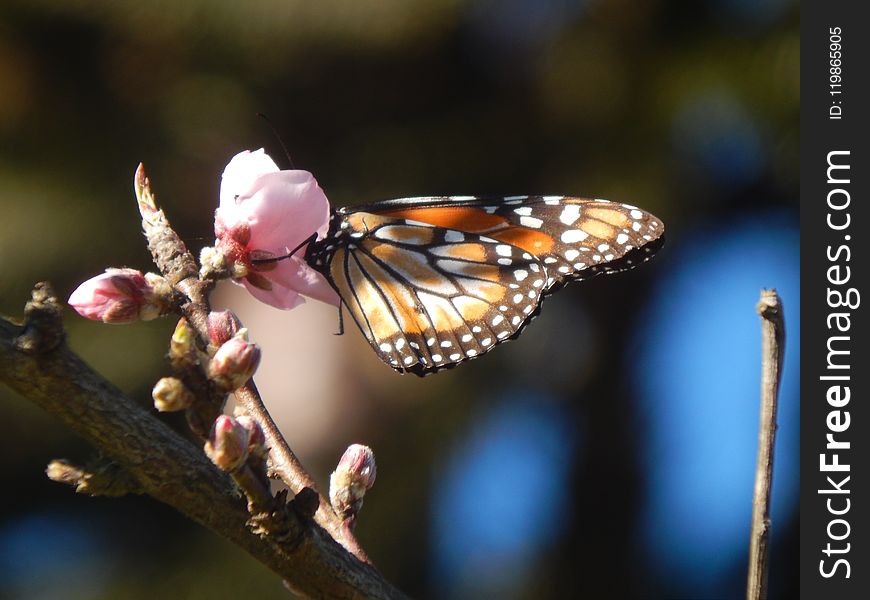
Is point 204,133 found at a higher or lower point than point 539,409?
higher

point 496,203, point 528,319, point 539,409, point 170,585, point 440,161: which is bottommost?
point 170,585

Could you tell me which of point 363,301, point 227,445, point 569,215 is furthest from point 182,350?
point 569,215

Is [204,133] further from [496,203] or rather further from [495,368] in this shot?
[496,203]

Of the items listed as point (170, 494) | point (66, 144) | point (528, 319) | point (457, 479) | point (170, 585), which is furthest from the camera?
point (66, 144)

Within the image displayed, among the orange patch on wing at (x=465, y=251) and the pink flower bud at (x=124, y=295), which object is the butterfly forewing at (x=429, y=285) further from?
the pink flower bud at (x=124, y=295)

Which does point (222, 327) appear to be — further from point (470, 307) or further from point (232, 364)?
point (470, 307)

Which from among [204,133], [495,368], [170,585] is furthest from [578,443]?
[204,133]

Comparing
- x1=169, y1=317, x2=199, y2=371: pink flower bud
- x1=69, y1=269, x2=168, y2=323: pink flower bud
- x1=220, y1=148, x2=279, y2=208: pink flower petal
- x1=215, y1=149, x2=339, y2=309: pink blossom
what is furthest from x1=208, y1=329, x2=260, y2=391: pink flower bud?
x1=220, y1=148, x2=279, y2=208: pink flower petal
